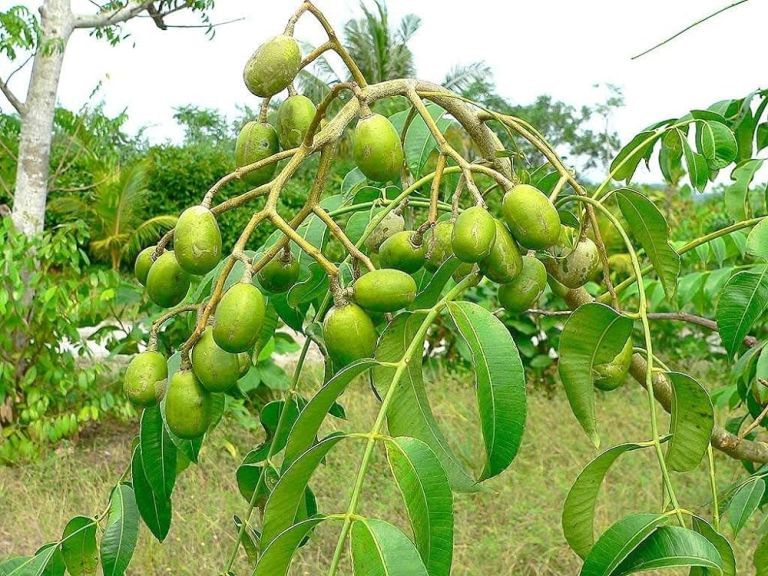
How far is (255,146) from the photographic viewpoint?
2.44ft

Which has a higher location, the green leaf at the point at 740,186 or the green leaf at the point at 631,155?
the green leaf at the point at 631,155

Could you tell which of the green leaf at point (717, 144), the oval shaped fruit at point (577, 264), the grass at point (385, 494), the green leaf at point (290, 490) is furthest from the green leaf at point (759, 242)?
the grass at point (385, 494)

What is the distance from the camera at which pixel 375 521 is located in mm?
498

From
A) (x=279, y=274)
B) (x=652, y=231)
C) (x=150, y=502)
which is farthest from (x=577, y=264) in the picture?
(x=150, y=502)

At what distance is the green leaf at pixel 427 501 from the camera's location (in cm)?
51

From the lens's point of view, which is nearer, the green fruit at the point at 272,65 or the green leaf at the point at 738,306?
the green fruit at the point at 272,65

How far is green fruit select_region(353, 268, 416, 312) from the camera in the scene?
2.00ft

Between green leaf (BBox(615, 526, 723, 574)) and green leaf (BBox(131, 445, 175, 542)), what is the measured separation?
1.55 ft

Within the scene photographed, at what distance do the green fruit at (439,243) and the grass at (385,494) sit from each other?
2013mm

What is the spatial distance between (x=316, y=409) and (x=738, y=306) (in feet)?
1.61

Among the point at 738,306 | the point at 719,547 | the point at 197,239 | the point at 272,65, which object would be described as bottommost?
the point at 719,547

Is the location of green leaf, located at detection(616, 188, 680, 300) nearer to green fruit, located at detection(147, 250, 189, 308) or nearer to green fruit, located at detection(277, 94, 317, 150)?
green fruit, located at detection(277, 94, 317, 150)

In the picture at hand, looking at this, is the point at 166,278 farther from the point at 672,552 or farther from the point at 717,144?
the point at 717,144

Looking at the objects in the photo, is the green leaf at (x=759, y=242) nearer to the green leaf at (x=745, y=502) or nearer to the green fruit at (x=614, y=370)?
the green fruit at (x=614, y=370)
